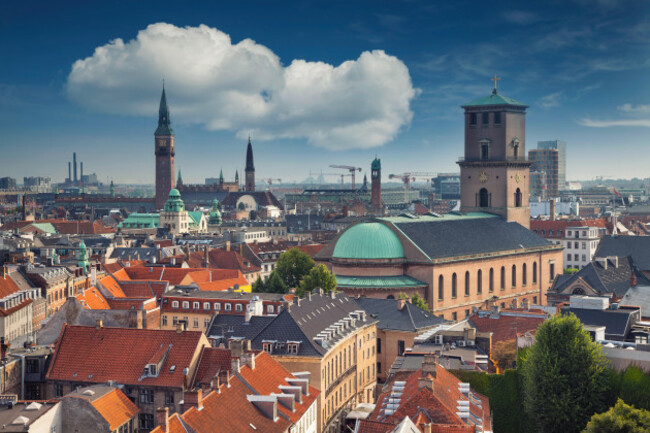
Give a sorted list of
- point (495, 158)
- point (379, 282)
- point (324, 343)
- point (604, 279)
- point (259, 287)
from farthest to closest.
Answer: point (495, 158), point (259, 287), point (379, 282), point (604, 279), point (324, 343)

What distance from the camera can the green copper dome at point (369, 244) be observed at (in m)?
119

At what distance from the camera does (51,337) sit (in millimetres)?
74500

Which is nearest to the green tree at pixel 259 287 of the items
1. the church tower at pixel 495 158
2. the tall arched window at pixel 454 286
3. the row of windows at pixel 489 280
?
the row of windows at pixel 489 280

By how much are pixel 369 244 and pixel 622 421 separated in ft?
Result: 224

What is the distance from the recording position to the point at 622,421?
52344 mm

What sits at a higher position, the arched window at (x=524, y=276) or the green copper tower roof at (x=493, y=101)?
the green copper tower roof at (x=493, y=101)

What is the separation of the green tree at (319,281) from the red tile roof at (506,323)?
3013cm

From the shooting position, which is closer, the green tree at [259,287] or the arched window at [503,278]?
the green tree at [259,287]

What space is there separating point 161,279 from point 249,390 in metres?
62.9

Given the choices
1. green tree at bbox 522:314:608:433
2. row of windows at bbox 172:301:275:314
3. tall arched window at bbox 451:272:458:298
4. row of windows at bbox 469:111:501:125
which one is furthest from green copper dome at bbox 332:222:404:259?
green tree at bbox 522:314:608:433

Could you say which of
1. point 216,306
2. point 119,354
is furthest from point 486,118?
point 119,354

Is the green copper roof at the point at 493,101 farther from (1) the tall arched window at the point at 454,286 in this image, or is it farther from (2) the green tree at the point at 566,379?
(2) the green tree at the point at 566,379

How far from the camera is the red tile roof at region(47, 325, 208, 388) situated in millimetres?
63438

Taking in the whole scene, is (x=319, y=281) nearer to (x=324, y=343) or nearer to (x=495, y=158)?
(x=324, y=343)
